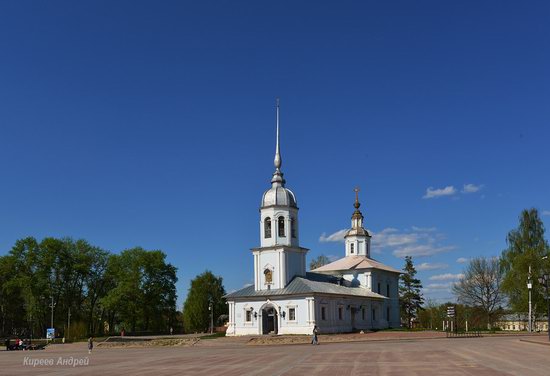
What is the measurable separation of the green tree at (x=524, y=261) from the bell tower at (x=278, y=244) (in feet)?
74.8

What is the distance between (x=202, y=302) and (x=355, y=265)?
81.1ft

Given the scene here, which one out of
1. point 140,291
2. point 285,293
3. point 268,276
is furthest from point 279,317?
point 140,291

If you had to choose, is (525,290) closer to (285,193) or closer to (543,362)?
(285,193)

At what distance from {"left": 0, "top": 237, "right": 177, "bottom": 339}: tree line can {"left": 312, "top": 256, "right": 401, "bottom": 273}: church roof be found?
2036 cm

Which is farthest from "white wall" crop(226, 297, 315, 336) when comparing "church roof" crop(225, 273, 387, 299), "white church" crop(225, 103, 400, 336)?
"church roof" crop(225, 273, 387, 299)

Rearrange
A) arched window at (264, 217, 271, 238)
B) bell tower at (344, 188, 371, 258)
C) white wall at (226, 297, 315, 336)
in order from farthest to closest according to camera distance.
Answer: bell tower at (344, 188, 371, 258)
arched window at (264, 217, 271, 238)
white wall at (226, 297, 315, 336)

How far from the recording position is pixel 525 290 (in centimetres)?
6669

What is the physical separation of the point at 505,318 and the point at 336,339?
46.2 m

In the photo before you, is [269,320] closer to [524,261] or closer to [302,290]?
[302,290]

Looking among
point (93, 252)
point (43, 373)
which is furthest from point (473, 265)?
point (43, 373)

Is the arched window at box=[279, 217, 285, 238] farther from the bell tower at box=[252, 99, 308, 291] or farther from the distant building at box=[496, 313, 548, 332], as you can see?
the distant building at box=[496, 313, 548, 332]

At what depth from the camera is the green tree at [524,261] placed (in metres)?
66.3

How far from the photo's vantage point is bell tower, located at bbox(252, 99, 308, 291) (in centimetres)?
6303

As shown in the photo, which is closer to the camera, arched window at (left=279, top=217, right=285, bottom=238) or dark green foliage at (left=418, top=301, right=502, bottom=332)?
arched window at (left=279, top=217, right=285, bottom=238)
